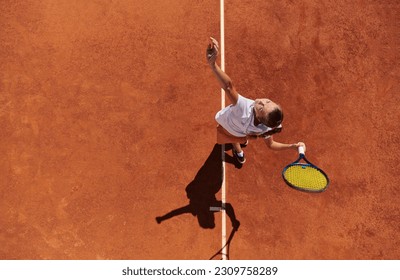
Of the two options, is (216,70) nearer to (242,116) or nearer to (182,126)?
(242,116)

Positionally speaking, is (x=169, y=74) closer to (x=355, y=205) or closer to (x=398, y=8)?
(x=355, y=205)

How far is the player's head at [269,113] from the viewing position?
353 centimetres

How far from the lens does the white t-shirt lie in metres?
3.91

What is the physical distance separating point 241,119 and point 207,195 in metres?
1.68

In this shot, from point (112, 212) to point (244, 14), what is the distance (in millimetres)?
3981

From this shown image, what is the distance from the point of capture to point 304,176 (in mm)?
4273

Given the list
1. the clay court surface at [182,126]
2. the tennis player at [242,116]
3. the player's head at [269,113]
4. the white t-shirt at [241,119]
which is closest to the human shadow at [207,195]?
the clay court surface at [182,126]

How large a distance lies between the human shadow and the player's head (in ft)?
5.98

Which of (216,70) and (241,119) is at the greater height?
(216,70)

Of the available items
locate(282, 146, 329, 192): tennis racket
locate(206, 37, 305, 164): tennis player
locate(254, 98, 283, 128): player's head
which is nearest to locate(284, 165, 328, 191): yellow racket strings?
locate(282, 146, 329, 192): tennis racket

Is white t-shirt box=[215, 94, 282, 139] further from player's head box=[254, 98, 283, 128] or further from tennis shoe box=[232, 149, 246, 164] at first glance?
tennis shoe box=[232, 149, 246, 164]

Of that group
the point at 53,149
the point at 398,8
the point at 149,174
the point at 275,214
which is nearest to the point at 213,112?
the point at 149,174

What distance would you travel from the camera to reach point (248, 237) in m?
5.06

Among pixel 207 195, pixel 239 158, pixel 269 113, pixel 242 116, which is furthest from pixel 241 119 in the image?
pixel 207 195
